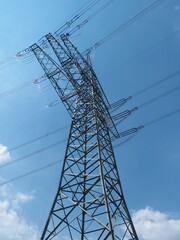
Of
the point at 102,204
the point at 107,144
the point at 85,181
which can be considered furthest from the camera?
the point at 107,144

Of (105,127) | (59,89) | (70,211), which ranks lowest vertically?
(70,211)

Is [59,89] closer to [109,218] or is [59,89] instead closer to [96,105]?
[96,105]

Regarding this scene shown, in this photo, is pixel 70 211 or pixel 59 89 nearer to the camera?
pixel 70 211

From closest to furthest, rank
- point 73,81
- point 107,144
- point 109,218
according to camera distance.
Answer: point 109,218 < point 107,144 < point 73,81

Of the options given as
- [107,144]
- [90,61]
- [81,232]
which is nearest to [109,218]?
[81,232]

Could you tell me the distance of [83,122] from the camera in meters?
16.1

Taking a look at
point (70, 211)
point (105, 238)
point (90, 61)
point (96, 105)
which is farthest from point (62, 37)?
point (105, 238)

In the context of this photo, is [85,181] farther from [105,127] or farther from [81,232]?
[105,127]

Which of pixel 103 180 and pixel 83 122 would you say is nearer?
pixel 103 180

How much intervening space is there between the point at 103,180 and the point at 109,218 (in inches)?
73.3

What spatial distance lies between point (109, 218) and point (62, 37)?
1655 cm

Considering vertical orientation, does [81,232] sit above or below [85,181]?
below

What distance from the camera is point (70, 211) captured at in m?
11.3

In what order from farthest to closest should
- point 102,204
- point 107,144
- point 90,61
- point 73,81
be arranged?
point 90,61 → point 73,81 → point 107,144 → point 102,204
